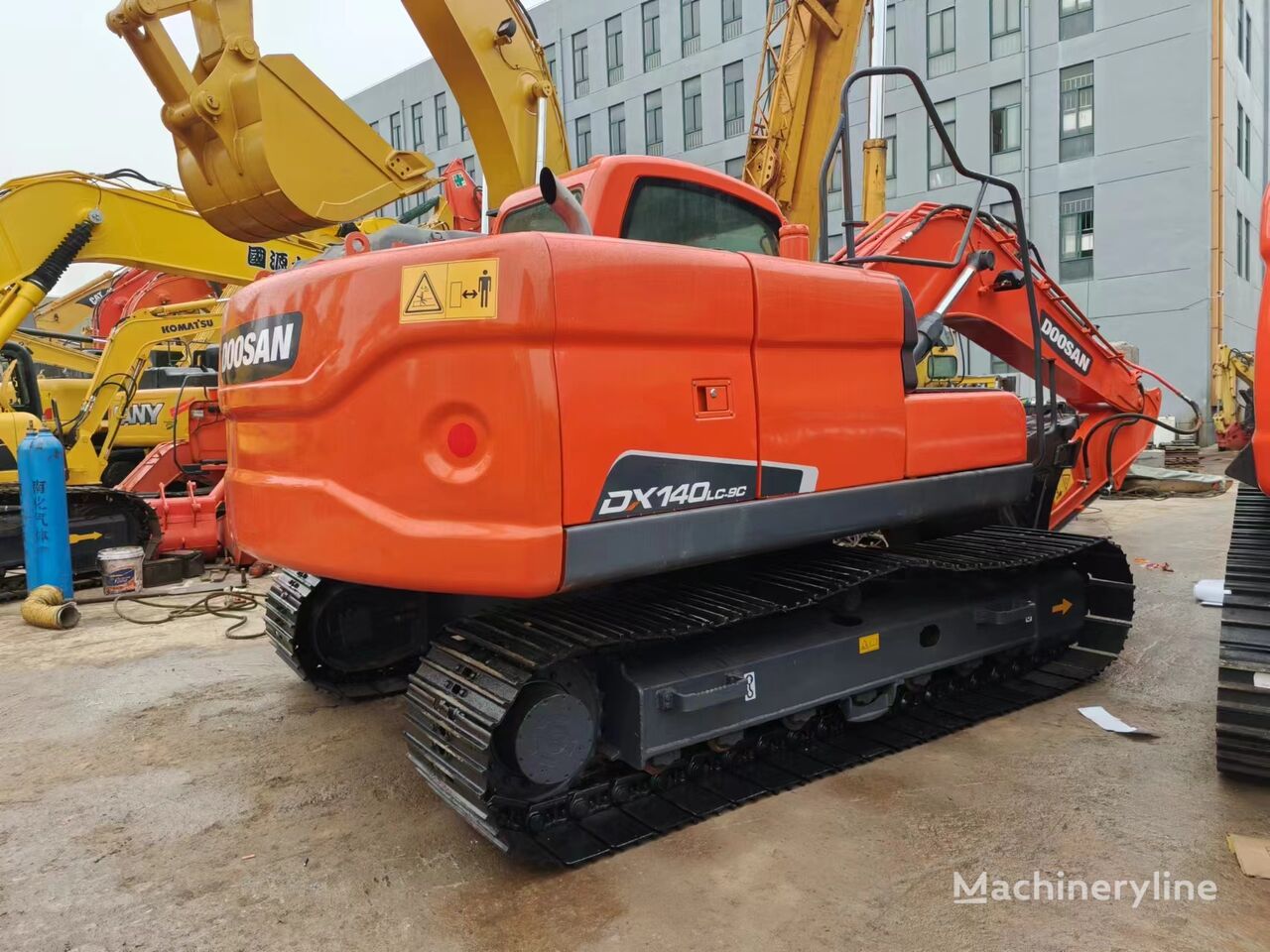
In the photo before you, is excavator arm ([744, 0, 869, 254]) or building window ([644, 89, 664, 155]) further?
building window ([644, 89, 664, 155])

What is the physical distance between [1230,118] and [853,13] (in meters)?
17.3

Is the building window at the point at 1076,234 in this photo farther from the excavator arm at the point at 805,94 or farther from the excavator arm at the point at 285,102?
the excavator arm at the point at 285,102

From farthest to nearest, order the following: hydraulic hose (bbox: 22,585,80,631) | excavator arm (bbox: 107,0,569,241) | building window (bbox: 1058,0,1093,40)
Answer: building window (bbox: 1058,0,1093,40), hydraulic hose (bbox: 22,585,80,631), excavator arm (bbox: 107,0,569,241)

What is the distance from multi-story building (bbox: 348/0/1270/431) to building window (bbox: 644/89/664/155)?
7.52 ft

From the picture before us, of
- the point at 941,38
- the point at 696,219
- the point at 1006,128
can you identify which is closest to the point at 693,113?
the point at 941,38

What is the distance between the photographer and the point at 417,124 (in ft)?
112

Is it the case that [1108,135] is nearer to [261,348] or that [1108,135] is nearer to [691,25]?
[691,25]

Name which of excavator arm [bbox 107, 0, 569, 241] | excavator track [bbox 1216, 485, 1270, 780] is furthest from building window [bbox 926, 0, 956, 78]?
excavator track [bbox 1216, 485, 1270, 780]

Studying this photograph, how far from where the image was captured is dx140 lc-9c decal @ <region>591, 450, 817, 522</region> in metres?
2.54

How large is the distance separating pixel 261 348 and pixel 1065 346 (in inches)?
173

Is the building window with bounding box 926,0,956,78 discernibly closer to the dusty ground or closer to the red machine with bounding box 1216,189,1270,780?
the dusty ground

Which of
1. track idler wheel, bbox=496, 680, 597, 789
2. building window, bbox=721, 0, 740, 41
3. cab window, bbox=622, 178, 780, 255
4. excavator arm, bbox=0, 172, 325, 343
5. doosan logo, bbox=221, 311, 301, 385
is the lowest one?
track idler wheel, bbox=496, 680, 597, 789

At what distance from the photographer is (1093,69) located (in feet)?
63.6

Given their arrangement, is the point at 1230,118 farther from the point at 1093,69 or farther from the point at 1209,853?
the point at 1209,853
